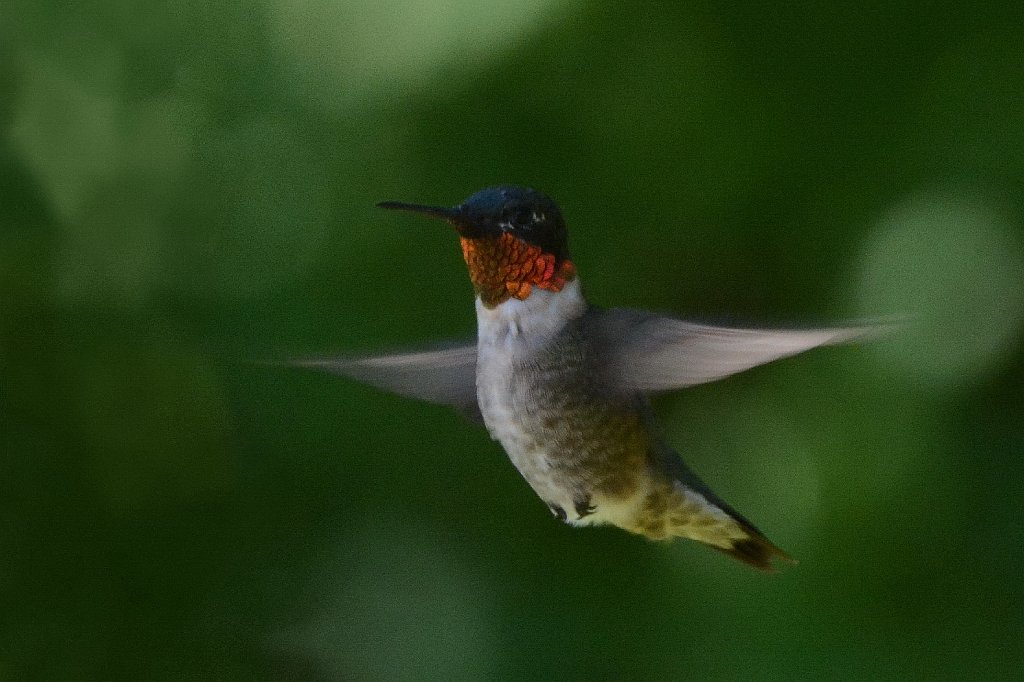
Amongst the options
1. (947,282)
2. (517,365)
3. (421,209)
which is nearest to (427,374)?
(517,365)

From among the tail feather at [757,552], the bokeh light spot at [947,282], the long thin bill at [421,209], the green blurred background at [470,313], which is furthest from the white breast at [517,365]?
the bokeh light spot at [947,282]

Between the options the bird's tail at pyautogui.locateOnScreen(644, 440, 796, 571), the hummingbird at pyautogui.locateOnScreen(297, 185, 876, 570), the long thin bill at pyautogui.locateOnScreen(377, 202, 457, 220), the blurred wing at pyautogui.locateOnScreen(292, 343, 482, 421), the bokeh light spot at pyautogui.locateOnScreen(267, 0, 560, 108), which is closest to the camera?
the long thin bill at pyautogui.locateOnScreen(377, 202, 457, 220)

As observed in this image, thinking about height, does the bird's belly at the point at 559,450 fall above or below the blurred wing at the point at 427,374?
below

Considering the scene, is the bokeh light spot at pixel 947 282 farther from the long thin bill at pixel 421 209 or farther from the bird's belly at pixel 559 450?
the long thin bill at pixel 421 209

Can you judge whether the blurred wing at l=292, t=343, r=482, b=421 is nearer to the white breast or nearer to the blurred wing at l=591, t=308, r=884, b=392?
the white breast

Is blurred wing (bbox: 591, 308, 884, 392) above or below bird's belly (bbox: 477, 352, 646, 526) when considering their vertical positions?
above

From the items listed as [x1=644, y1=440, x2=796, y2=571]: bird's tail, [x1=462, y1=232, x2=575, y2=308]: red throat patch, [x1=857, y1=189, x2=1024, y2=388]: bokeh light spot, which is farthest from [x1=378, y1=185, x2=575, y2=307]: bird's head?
[x1=857, y1=189, x2=1024, y2=388]: bokeh light spot

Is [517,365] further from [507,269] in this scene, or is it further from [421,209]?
[421,209]

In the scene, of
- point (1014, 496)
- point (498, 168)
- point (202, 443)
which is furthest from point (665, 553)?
point (202, 443)
